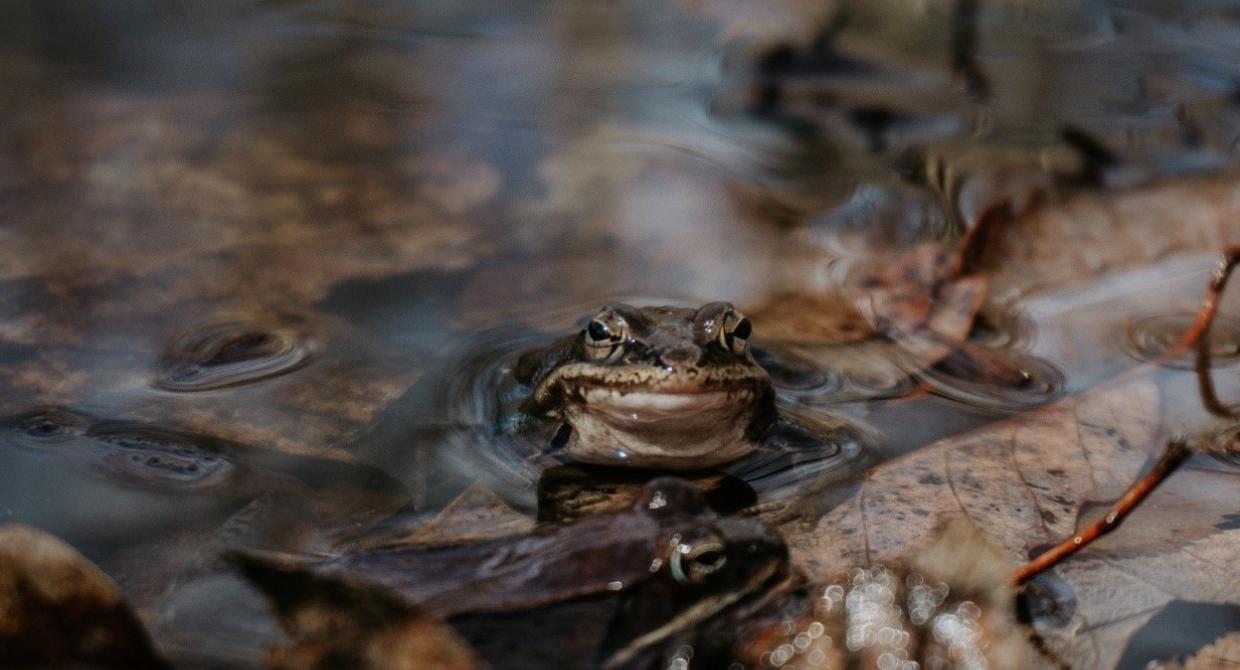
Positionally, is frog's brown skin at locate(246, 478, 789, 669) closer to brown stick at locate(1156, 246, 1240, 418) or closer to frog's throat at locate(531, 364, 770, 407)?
frog's throat at locate(531, 364, 770, 407)

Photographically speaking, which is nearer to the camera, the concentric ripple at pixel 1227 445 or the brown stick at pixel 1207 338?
the concentric ripple at pixel 1227 445

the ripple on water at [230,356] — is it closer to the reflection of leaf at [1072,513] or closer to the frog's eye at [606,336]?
the frog's eye at [606,336]

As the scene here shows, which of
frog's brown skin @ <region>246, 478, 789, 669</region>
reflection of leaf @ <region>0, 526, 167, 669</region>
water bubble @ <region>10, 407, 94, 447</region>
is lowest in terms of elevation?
water bubble @ <region>10, 407, 94, 447</region>

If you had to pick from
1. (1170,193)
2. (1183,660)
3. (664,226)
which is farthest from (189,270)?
(1170,193)

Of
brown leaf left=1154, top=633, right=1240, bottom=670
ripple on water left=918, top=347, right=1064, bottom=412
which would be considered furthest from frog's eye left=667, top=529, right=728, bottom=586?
ripple on water left=918, top=347, right=1064, bottom=412

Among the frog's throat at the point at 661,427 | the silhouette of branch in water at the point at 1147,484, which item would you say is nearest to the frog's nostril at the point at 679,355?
the frog's throat at the point at 661,427

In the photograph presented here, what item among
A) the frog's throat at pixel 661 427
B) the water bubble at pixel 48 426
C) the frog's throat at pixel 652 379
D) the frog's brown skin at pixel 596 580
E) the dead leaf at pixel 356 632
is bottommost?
the frog's throat at pixel 661 427

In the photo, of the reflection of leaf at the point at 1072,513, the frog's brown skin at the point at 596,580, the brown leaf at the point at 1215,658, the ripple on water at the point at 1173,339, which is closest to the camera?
the frog's brown skin at the point at 596,580

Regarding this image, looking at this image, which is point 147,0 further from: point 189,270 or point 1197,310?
point 1197,310
